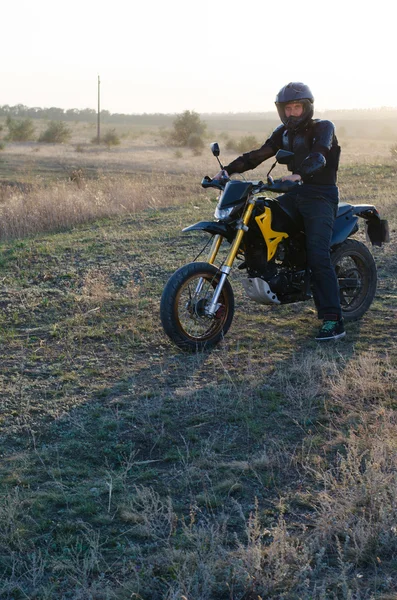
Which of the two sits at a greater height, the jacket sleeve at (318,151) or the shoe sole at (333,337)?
the jacket sleeve at (318,151)

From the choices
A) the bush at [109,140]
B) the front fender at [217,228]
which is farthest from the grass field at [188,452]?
the bush at [109,140]

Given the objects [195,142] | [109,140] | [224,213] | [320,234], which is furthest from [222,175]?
[109,140]

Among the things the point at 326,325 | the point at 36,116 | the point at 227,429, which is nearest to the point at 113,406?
the point at 227,429

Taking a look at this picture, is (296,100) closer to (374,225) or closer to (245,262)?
(245,262)

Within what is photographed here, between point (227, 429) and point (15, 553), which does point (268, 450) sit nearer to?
point (227, 429)

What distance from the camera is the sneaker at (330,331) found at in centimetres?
624

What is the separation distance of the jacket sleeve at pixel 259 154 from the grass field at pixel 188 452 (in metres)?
1.44

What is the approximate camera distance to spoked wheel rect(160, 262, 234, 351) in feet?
18.8

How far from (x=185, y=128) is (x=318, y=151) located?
50773 millimetres

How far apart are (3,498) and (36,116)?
119103 millimetres

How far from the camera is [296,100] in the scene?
5.99m

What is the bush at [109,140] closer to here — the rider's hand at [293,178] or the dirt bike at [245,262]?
the dirt bike at [245,262]

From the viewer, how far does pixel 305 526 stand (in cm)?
328

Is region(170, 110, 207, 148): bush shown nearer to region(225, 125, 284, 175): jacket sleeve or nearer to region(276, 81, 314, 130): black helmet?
region(225, 125, 284, 175): jacket sleeve
